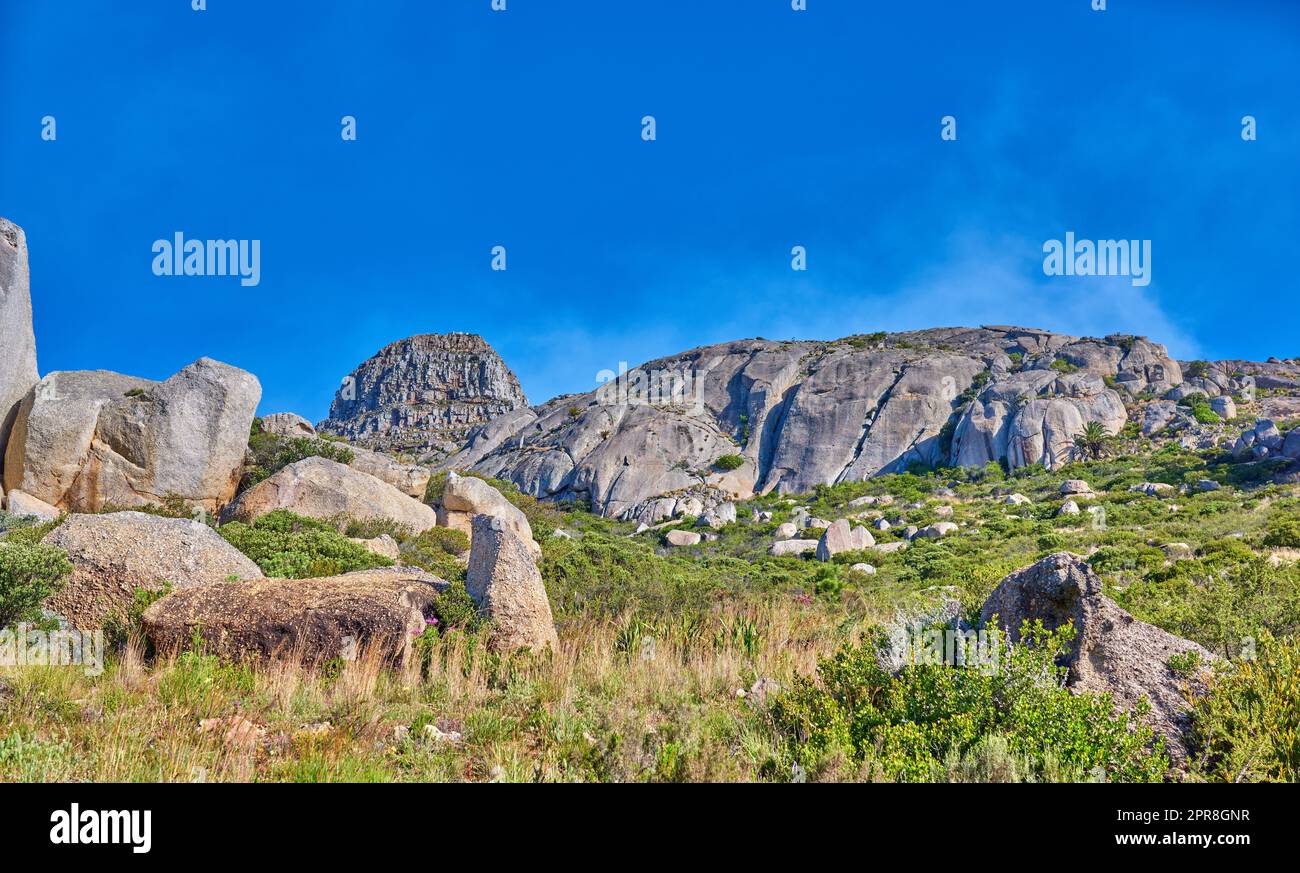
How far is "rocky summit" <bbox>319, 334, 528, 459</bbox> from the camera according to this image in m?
125

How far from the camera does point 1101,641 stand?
18.8ft

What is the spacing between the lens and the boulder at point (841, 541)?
34.3m

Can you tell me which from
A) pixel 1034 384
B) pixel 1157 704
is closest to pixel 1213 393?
pixel 1034 384

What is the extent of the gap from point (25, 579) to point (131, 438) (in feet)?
48.9

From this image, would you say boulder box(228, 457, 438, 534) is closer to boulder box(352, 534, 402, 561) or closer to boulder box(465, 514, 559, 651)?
boulder box(352, 534, 402, 561)

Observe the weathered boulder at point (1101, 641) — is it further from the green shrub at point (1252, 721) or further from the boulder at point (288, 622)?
the boulder at point (288, 622)

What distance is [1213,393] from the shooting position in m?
65.9

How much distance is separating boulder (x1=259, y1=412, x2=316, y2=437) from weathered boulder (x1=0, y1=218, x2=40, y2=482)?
7.13 metres

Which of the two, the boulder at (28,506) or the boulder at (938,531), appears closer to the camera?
the boulder at (28,506)

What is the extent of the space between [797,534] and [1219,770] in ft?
131

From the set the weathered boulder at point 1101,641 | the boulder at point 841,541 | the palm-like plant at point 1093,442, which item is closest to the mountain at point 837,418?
the palm-like plant at point 1093,442

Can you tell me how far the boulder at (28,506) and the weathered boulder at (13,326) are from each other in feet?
4.39

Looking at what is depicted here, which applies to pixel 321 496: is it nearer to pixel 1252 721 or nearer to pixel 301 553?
pixel 301 553
